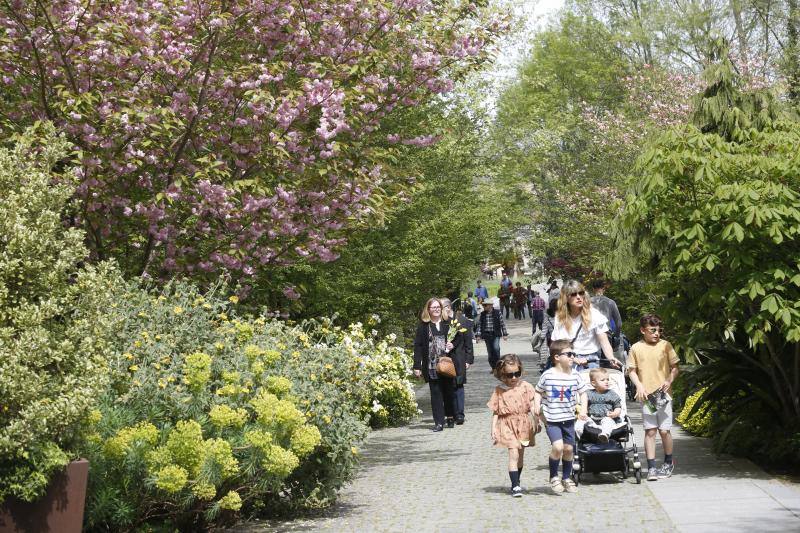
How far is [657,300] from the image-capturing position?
18.3m

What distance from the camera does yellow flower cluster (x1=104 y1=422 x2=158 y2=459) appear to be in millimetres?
6938

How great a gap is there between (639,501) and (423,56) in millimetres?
5378

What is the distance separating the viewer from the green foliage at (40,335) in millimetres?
5832

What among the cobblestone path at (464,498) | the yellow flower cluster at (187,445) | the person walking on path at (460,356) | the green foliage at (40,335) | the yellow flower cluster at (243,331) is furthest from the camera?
the person walking on path at (460,356)

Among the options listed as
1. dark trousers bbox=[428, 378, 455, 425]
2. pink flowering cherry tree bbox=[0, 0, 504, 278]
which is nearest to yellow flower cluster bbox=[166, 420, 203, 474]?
pink flowering cherry tree bbox=[0, 0, 504, 278]

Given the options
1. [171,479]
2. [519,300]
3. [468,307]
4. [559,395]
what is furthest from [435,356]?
[519,300]

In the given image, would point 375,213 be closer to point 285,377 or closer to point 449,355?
point 285,377

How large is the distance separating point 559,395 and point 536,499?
96 cm

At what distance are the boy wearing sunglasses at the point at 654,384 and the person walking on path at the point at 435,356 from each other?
15.8 ft

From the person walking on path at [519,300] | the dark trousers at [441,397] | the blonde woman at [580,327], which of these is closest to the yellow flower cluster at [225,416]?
the blonde woman at [580,327]

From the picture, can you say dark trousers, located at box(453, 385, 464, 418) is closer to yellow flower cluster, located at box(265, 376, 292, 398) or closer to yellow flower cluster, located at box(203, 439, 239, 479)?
yellow flower cluster, located at box(265, 376, 292, 398)

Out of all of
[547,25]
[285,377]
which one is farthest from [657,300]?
[547,25]

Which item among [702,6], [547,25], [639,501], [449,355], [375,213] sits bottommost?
[639,501]

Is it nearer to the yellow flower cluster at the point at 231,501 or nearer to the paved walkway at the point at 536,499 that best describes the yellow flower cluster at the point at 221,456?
the yellow flower cluster at the point at 231,501
